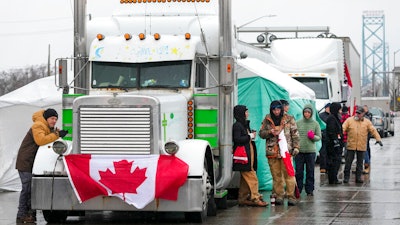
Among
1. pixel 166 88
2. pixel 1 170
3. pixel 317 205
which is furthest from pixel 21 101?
pixel 317 205

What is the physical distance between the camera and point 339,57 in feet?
104

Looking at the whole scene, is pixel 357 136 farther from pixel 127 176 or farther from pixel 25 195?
pixel 25 195

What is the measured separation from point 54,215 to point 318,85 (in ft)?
56.3

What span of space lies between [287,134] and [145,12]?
3276mm

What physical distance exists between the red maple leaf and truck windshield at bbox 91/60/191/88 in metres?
1.88

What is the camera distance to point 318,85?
29734 mm

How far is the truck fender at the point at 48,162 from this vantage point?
13312 mm

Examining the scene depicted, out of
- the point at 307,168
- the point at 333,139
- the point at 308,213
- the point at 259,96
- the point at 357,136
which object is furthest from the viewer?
the point at 357,136

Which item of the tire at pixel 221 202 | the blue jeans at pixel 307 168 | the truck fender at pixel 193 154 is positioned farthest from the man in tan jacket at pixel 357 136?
the truck fender at pixel 193 154

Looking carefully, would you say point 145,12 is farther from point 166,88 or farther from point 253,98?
point 253,98

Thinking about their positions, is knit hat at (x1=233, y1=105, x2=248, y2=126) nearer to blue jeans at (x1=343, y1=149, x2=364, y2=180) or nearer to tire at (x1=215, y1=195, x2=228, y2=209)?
tire at (x1=215, y1=195, x2=228, y2=209)

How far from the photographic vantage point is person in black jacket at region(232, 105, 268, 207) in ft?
49.6

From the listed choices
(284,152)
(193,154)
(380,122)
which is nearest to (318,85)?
(284,152)

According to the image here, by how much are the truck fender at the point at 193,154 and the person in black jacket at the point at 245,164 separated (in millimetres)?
1686
